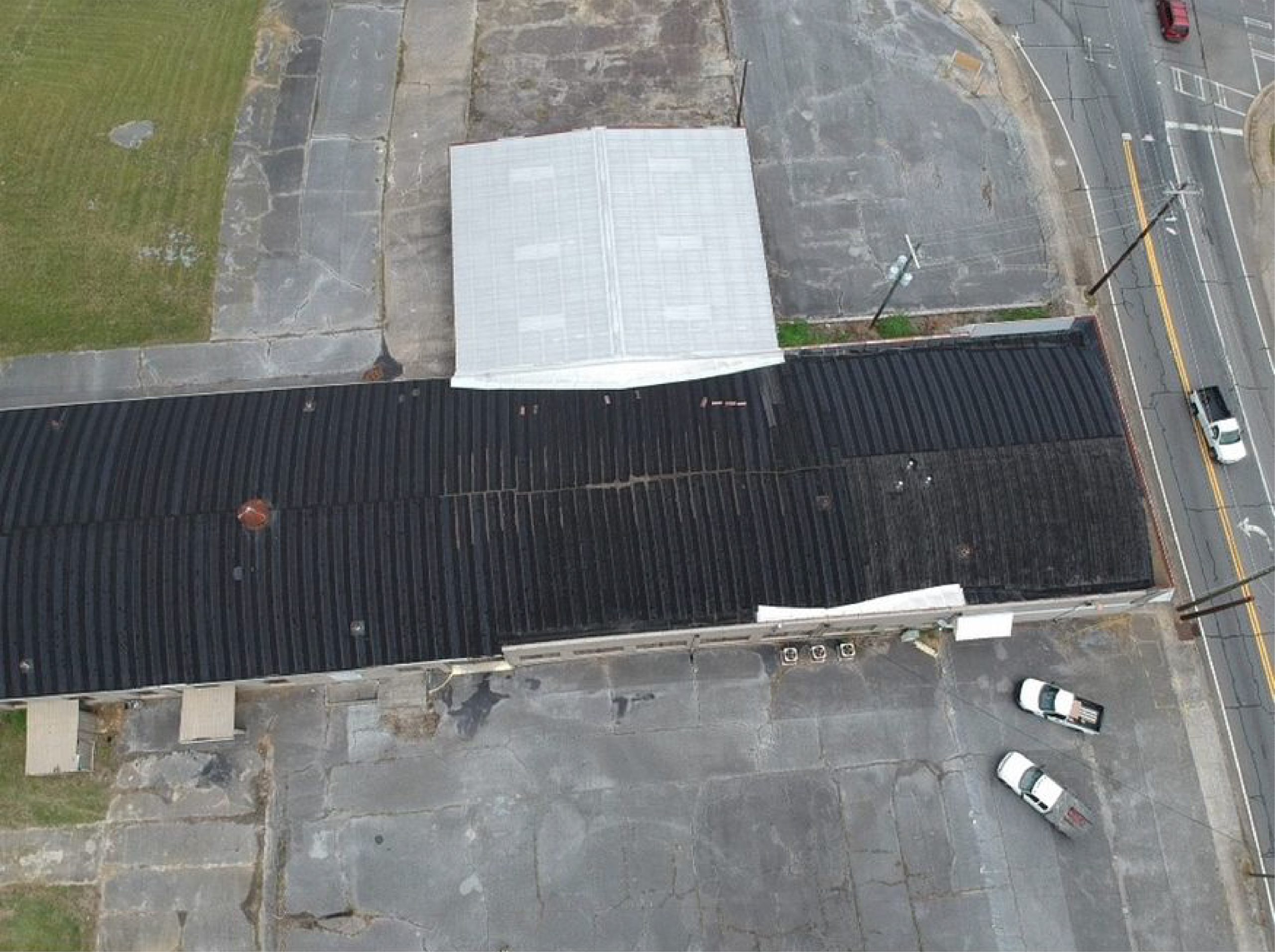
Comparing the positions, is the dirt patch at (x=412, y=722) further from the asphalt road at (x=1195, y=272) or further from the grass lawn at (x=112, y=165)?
the asphalt road at (x=1195, y=272)

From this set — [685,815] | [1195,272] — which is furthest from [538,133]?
[1195,272]

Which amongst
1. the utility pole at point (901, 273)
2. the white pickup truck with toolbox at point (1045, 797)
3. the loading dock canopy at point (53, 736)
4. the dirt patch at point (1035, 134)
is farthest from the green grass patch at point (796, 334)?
the loading dock canopy at point (53, 736)


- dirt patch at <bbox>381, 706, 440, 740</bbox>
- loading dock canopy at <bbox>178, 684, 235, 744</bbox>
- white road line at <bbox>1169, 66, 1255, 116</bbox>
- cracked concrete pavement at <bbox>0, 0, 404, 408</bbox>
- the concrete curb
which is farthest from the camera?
white road line at <bbox>1169, 66, 1255, 116</bbox>

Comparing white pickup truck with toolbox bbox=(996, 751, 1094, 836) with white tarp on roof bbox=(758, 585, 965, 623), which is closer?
white tarp on roof bbox=(758, 585, 965, 623)

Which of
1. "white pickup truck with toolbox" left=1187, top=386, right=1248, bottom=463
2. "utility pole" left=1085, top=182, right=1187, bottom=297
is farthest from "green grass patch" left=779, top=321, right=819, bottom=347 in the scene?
"white pickup truck with toolbox" left=1187, top=386, right=1248, bottom=463

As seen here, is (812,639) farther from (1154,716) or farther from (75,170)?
(75,170)

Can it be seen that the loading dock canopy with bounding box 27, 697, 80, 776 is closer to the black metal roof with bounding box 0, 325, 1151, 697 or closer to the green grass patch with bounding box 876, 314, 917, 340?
the black metal roof with bounding box 0, 325, 1151, 697

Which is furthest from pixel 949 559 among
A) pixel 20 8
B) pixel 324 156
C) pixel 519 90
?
pixel 20 8
